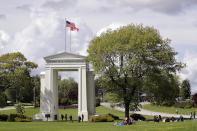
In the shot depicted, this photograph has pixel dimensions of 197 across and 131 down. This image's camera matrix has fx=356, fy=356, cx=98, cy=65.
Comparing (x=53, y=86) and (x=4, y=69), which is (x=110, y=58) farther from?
(x=4, y=69)

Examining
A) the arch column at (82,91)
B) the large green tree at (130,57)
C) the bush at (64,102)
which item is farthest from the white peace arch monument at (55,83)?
the bush at (64,102)

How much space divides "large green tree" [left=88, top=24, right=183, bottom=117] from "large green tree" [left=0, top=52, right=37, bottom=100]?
19.0 meters

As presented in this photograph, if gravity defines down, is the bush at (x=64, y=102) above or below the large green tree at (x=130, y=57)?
below

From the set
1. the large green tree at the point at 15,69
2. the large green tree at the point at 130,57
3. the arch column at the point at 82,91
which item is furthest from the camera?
the large green tree at the point at 15,69

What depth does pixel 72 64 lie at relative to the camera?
59.5 metres

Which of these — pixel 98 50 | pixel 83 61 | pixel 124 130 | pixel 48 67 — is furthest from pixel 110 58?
pixel 124 130

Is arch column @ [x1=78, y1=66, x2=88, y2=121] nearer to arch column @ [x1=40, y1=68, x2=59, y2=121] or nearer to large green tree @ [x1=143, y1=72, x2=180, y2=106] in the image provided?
arch column @ [x1=40, y1=68, x2=59, y2=121]

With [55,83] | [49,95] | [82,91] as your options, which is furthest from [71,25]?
[49,95]

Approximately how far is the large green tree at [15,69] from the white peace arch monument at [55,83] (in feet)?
31.6

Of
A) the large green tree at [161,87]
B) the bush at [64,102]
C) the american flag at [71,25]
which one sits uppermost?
the american flag at [71,25]

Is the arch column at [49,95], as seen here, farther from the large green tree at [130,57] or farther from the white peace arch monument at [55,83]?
the large green tree at [130,57]

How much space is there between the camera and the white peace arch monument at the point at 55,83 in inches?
2334

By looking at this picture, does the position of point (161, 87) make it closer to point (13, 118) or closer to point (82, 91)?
point (82, 91)

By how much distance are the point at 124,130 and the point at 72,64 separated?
2669cm
